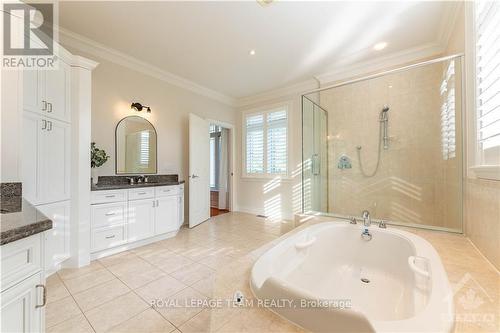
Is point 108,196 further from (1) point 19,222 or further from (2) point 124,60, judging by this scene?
(2) point 124,60

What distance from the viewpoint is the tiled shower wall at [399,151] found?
2.17m

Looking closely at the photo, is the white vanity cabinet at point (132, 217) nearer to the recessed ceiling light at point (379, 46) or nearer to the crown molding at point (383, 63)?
the crown molding at point (383, 63)

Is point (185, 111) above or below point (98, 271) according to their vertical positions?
above

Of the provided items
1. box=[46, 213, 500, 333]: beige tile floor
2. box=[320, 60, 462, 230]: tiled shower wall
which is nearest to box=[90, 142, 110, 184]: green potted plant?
box=[46, 213, 500, 333]: beige tile floor

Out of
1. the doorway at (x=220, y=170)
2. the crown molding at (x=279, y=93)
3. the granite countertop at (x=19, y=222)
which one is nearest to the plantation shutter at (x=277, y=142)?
the crown molding at (x=279, y=93)

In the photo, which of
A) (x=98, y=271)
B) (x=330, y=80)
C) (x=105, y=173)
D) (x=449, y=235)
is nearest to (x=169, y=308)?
(x=98, y=271)

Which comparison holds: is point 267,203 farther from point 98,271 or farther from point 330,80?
point 98,271

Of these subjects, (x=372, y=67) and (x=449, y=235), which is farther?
(x=372, y=67)

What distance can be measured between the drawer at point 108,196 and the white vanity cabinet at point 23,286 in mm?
1585

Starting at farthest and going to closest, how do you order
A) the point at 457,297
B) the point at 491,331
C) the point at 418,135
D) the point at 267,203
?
the point at 267,203
the point at 418,135
the point at 457,297
the point at 491,331

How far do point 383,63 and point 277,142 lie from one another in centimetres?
210

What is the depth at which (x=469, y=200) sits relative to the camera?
155cm

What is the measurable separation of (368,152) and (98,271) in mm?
3543

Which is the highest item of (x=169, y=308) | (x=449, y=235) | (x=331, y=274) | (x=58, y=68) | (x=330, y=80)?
(x=330, y=80)
